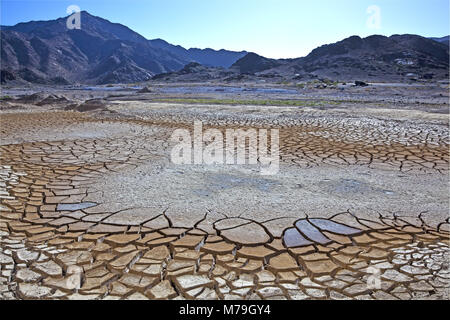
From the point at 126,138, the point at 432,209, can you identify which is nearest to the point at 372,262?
the point at 432,209

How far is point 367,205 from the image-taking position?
3.78 m

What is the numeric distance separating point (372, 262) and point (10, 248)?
122 inches

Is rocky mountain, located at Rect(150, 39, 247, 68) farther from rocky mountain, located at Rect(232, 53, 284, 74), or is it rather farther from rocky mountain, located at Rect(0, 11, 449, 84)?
rocky mountain, located at Rect(232, 53, 284, 74)

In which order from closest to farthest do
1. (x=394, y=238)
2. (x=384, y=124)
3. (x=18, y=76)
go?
(x=394, y=238) → (x=384, y=124) → (x=18, y=76)

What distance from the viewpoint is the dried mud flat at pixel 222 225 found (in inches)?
91.3

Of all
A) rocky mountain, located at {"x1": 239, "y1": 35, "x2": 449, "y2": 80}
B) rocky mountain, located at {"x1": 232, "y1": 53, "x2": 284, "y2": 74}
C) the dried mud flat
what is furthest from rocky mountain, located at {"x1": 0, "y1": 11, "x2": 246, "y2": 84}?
the dried mud flat

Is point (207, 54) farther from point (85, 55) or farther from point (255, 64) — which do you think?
point (255, 64)

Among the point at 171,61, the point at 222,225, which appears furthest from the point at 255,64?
the point at 222,225

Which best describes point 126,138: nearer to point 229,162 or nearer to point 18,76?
point 229,162

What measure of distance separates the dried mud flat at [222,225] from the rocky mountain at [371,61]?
5162cm

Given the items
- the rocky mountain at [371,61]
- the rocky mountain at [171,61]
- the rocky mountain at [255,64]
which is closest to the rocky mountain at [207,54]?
the rocky mountain at [171,61]

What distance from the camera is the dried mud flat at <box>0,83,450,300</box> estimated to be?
7.61 ft
